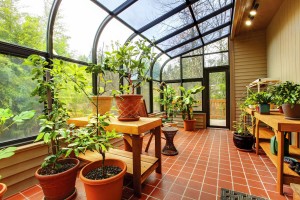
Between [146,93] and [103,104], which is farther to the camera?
[146,93]

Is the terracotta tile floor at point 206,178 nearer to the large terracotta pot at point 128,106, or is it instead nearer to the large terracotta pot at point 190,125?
the large terracotta pot at point 128,106

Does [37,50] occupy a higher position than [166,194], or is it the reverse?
[37,50]

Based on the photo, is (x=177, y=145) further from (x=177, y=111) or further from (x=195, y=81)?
(x=195, y=81)

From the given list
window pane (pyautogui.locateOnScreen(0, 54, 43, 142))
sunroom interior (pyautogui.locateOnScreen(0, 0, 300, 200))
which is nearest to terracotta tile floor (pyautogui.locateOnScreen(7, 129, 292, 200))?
sunroom interior (pyautogui.locateOnScreen(0, 0, 300, 200))

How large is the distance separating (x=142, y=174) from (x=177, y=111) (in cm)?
351

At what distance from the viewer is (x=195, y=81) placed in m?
5.37

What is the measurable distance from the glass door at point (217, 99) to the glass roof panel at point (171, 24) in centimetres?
217

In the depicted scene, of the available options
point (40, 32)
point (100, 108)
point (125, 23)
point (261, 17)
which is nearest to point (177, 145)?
point (100, 108)

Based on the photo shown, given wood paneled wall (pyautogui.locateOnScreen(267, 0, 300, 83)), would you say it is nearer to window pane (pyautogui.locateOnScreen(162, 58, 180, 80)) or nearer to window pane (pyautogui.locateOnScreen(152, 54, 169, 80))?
window pane (pyautogui.locateOnScreen(162, 58, 180, 80))

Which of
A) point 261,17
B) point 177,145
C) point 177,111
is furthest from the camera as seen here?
point 177,111

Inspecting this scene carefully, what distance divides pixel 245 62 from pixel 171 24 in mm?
2625

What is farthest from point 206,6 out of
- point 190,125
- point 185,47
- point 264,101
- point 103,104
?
point 190,125

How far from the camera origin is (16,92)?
1.92 m

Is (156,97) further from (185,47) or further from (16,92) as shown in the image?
(16,92)
